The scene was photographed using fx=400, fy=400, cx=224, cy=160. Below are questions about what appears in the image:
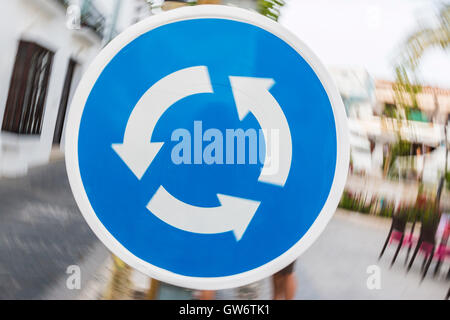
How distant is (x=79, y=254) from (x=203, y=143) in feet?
1.60

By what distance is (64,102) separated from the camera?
3.74ft

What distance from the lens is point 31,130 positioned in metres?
1.14

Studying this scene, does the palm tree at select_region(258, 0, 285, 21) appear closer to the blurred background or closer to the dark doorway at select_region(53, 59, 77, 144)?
the blurred background

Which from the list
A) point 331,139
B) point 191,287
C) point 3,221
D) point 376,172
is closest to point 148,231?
point 191,287

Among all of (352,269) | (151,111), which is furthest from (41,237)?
(352,269)

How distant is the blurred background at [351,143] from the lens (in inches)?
44.7

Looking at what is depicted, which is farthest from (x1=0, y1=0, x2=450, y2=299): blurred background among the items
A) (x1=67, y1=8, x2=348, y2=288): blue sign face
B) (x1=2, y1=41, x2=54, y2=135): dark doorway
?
(x1=67, y1=8, x2=348, y2=288): blue sign face

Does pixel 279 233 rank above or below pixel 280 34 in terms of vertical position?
below

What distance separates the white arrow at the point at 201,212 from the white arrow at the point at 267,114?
3.8 inches

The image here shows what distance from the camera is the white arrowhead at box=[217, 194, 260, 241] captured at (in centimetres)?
107

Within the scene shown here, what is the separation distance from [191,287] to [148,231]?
0.20m

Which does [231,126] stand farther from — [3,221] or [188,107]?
[3,221]

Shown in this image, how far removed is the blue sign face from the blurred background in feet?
0.35

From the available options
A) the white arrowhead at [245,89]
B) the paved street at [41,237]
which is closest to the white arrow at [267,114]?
the white arrowhead at [245,89]
